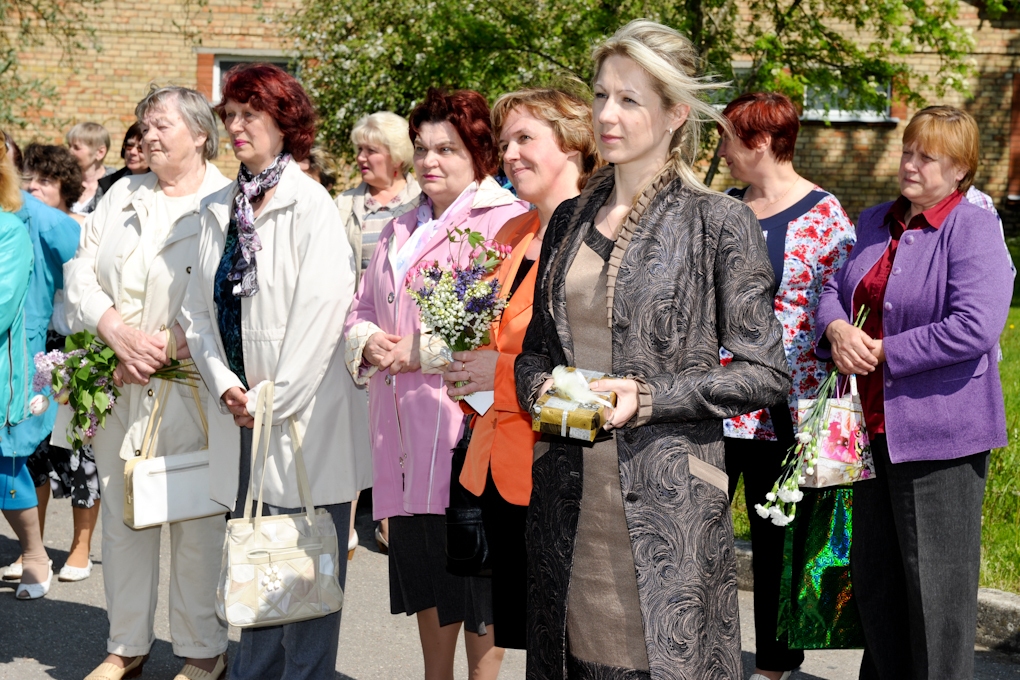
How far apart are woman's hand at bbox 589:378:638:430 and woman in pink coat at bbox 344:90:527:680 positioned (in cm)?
132

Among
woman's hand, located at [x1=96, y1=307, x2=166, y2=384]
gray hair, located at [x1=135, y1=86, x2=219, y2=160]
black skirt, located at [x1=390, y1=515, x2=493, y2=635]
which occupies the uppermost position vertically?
gray hair, located at [x1=135, y1=86, x2=219, y2=160]

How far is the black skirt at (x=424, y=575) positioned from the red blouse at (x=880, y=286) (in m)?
1.50

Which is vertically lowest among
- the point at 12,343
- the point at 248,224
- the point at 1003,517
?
the point at 1003,517

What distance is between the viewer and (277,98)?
4.32 m

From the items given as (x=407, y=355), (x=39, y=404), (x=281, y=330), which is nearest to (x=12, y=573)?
(x=39, y=404)

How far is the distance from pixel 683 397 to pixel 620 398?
0.15 meters

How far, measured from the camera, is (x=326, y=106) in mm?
13312

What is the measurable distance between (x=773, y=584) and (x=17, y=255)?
352cm

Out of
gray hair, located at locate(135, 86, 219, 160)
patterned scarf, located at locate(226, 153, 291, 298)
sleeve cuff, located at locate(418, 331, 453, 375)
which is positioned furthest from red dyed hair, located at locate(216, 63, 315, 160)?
sleeve cuff, located at locate(418, 331, 453, 375)

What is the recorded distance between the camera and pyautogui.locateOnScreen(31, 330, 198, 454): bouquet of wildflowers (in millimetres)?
4594

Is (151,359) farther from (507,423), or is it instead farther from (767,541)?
(767,541)

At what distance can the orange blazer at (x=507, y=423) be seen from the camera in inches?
128

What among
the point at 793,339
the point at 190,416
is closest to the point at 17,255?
the point at 190,416

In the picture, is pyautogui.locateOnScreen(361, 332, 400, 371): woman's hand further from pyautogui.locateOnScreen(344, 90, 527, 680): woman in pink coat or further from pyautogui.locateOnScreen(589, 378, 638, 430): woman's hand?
pyautogui.locateOnScreen(589, 378, 638, 430): woman's hand
